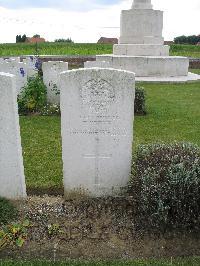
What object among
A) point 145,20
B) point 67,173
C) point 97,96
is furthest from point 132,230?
point 145,20

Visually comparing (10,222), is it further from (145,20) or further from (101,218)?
(145,20)

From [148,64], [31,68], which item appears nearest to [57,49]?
[148,64]

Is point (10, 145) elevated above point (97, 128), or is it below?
below

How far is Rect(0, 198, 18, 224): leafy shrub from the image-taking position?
4.35 metres

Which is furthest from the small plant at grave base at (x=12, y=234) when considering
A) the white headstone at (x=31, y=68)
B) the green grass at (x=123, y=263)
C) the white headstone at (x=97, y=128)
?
the white headstone at (x=31, y=68)

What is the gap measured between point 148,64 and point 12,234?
13022 millimetres

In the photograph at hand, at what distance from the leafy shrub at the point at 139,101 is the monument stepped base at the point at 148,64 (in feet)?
22.1

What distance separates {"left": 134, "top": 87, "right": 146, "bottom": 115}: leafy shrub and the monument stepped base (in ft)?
22.1

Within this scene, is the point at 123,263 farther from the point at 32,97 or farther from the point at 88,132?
the point at 32,97

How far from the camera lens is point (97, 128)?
4.76 meters

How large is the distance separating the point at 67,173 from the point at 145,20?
13.3 meters

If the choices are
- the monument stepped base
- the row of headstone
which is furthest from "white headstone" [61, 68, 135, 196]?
the monument stepped base

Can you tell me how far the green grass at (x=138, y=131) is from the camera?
19.3ft

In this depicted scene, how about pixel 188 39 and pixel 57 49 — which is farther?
pixel 188 39
